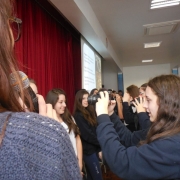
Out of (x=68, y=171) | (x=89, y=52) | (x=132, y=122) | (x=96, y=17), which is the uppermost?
(x=96, y=17)

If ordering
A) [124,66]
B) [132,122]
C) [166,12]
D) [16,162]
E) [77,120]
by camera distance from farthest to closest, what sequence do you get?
[124,66] < [166,12] < [132,122] < [77,120] < [16,162]

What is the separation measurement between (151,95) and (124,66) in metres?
6.41

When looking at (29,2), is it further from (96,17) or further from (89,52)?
(89,52)

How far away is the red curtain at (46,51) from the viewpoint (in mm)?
1844

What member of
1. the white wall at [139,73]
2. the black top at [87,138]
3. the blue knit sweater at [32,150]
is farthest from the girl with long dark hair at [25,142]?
the white wall at [139,73]

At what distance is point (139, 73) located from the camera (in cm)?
731

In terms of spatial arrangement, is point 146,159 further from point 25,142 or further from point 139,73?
point 139,73

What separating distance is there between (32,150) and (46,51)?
2.04 meters

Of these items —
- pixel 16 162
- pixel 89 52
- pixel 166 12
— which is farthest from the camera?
pixel 89 52

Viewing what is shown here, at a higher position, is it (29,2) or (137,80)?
(29,2)

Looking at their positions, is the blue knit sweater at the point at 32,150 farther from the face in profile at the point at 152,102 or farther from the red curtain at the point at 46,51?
the red curtain at the point at 46,51

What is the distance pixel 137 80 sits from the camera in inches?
289

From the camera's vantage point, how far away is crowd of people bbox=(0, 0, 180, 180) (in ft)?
1.00

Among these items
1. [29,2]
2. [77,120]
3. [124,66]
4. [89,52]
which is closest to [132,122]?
[77,120]
